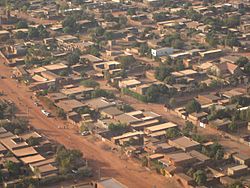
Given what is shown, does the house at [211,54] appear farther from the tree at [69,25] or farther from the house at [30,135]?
the house at [30,135]

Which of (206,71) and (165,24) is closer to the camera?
(206,71)

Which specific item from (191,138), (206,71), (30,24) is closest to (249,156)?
(191,138)

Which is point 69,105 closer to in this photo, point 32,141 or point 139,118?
point 139,118

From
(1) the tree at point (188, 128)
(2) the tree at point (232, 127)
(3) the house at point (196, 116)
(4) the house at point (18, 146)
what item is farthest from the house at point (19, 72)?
(2) the tree at point (232, 127)

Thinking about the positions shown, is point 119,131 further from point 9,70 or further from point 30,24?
point 30,24

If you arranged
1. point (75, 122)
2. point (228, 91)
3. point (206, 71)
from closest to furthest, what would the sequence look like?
point (75, 122), point (228, 91), point (206, 71)

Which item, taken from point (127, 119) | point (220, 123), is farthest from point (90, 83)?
point (220, 123)
